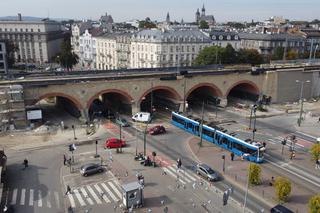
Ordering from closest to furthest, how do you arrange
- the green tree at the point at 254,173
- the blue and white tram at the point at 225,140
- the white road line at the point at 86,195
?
the white road line at the point at 86,195 → the green tree at the point at 254,173 → the blue and white tram at the point at 225,140

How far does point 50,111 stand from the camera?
217 feet

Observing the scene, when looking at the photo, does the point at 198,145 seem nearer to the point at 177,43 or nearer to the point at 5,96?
the point at 5,96

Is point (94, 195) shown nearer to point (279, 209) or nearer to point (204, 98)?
point (279, 209)

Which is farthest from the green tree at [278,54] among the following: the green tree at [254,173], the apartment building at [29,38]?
the apartment building at [29,38]

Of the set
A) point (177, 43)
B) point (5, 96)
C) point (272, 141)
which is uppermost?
Answer: point (177, 43)

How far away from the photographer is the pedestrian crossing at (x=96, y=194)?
3209 centimetres

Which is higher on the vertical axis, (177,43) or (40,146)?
(177,43)

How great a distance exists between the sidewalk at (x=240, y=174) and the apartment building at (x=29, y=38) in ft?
351

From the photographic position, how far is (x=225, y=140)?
45938 mm

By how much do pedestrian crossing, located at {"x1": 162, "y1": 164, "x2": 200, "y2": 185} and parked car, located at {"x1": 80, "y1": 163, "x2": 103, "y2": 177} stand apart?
7870mm

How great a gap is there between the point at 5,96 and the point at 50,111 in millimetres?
15960

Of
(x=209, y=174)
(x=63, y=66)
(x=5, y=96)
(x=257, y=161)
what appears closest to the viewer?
(x=209, y=174)

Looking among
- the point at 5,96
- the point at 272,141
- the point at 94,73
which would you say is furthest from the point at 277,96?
the point at 5,96

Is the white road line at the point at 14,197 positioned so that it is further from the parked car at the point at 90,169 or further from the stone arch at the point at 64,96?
the stone arch at the point at 64,96
